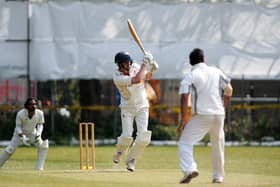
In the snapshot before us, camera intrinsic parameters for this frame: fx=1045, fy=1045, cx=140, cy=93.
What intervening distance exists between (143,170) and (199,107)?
3978mm

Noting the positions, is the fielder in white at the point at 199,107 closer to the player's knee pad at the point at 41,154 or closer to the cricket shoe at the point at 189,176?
the cricket shoe at the point at 189,176

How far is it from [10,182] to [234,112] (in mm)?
15722

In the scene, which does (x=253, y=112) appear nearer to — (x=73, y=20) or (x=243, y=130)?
(x=243, y=130)

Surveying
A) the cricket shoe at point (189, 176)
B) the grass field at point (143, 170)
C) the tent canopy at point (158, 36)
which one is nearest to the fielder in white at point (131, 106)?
the grass field at point (143, 170)

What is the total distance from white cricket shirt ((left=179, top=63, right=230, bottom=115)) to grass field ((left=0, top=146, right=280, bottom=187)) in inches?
39.4

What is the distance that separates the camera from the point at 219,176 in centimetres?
1391

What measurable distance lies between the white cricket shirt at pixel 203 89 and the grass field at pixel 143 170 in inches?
39.4

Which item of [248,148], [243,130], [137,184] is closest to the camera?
[137,184]

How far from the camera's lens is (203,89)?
13.5 m

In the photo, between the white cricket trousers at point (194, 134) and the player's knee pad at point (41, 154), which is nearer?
the white cricket trousers at point (194, 134)

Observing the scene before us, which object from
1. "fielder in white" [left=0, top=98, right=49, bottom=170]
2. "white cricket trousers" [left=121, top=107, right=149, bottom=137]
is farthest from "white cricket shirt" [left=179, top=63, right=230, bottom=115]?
"fielder in white" [left=0, top=98, right=49, bottom=170]

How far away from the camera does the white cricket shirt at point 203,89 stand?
13.5 m

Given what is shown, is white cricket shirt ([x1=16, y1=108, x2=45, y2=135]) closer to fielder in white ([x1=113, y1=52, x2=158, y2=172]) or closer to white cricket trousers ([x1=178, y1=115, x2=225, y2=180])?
fielder in white ([x1=113, y1=52, x2=158, y2=172])

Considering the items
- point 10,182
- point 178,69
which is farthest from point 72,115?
point 10,182
